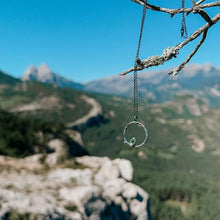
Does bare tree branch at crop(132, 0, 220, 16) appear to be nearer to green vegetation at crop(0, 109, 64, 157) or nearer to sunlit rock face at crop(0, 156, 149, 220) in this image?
sunlit rock face at crop(0, 156, 149, 220)

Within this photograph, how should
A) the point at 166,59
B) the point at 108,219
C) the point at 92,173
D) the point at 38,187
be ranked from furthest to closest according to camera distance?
the point at 92,173 → the point at 108,219 → the point at 38,187 → the point at 166,59

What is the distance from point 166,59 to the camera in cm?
1048

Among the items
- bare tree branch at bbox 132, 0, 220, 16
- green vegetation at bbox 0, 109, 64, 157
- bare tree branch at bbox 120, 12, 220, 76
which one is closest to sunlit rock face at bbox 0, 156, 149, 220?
green vegetation at bbox 0, 109, 64, 157

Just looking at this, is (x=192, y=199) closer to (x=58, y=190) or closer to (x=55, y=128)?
(x=55, y=128)

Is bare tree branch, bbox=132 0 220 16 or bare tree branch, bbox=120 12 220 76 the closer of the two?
bare tree branch, bbox=132 0 220 16

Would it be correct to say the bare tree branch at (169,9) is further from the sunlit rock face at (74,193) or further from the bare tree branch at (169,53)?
the sunlit rock face at (74,193)

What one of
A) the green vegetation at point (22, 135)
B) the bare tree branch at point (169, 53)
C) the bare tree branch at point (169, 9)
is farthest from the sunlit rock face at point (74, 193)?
the bare tree branch at point (169, 9)

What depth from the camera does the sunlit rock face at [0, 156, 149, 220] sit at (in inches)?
2349

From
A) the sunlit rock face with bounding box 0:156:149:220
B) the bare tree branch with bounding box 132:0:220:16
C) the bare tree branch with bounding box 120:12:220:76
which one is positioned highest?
the bare tree branch with bounding box 132:0:220:16

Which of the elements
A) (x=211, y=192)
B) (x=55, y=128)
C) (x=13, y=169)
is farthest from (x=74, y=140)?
(x=211, y=192)

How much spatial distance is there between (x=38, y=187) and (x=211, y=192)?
141 meters

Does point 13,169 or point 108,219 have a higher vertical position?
point 13,169

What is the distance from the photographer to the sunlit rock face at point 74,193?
59656 mm

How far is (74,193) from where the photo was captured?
7112cm
